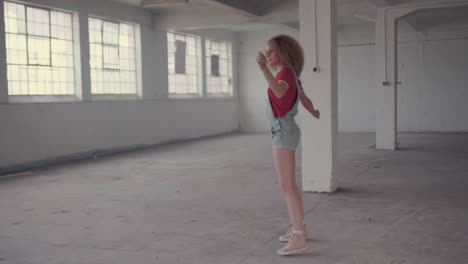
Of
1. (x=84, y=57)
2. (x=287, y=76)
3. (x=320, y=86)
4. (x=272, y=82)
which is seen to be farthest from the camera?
(x=84, y=57)

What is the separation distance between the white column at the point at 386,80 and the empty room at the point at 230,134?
3cm

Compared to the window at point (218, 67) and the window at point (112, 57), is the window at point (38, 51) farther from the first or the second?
A: the window at point (218, 67)

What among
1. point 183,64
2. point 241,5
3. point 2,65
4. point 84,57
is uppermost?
point 241,5

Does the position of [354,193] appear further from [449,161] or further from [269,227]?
[449,161]

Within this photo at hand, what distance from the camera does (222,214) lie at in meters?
5.45

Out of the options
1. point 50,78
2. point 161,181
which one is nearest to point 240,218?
point 161,181

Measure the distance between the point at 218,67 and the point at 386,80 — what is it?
21.4 feet

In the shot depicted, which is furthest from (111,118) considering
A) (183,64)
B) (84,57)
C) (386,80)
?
(386,80)

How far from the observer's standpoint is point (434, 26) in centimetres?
1505

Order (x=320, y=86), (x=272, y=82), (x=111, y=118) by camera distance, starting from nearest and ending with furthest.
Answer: (x=272, y=82) < (x=320, y=86) < (x=111, y=118)

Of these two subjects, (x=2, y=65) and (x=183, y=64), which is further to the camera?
(x=183, y=64)

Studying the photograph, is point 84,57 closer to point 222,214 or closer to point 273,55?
point 222,214

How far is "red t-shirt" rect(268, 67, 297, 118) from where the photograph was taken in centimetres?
382

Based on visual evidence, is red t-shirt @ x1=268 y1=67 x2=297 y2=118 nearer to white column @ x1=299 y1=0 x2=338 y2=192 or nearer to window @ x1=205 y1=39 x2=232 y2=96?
white column @ x1=299 y1=0 x2=338 y2=192
